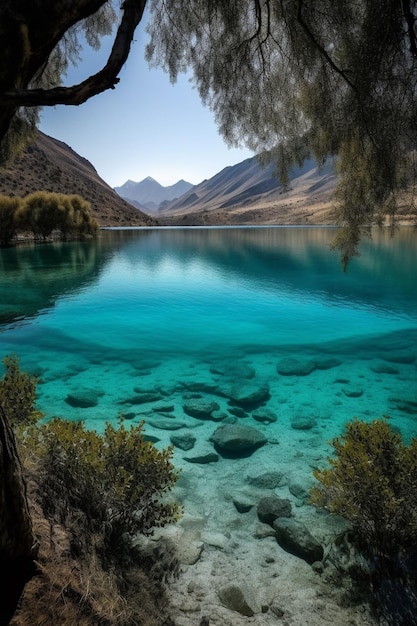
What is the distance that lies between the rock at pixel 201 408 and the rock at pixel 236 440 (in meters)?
0.94

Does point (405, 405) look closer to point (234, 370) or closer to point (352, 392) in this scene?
point (352, 392)

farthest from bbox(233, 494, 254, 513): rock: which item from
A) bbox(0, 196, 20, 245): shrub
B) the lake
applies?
bbox(0, 196, 20, 245): shrub

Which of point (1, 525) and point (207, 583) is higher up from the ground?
point (1, 525)

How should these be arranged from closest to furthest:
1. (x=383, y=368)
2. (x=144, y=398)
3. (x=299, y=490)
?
(x=299, y=490) < (x=144, y=398) < (x=383, y=368)

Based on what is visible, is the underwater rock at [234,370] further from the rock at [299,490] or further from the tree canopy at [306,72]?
the tree canopy at [306,72]

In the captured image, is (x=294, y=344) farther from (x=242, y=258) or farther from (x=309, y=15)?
(x=242, y=258)

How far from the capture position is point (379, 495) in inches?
173

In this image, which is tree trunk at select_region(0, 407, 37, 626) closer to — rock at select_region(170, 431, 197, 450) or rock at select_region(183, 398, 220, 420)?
rock at select_region(170, 431, 197, 450)

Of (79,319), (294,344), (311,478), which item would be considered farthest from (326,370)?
(79,319)

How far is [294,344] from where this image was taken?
593 inches

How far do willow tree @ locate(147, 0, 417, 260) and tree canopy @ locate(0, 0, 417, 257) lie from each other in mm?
12

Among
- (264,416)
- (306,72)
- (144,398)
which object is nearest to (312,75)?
(306,72)

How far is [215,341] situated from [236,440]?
795 cm

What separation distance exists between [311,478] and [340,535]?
146 cm
